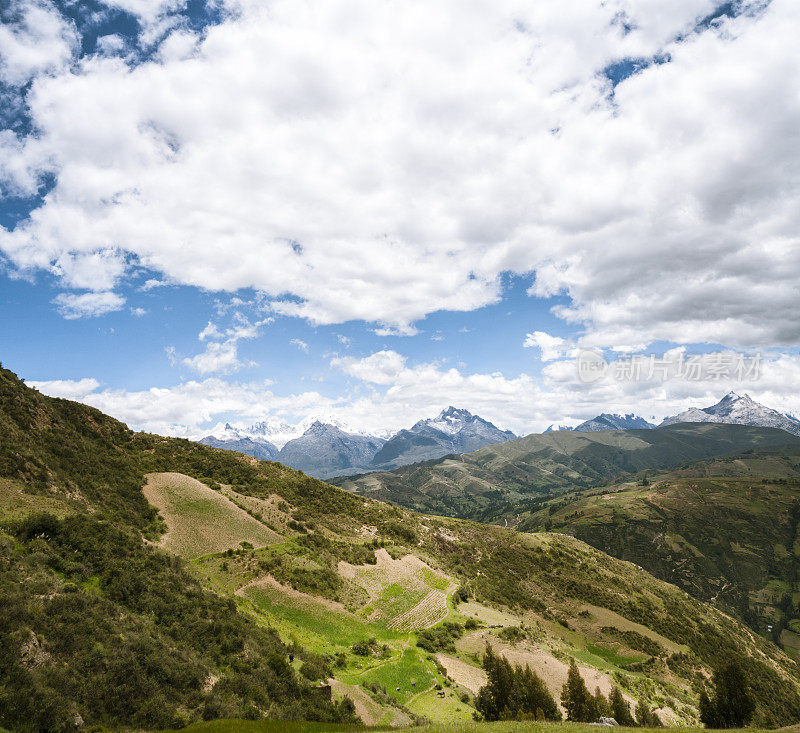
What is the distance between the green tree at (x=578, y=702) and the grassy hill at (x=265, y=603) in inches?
264

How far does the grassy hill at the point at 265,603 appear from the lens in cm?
2042

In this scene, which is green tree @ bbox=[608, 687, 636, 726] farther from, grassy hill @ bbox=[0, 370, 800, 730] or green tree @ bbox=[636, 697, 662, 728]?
grassy hill @ bbox=[0, 370, 800, 730]

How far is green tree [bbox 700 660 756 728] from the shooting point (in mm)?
44000

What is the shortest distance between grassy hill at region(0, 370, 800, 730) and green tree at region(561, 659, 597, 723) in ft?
22.0

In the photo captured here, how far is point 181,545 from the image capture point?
53.4 meters

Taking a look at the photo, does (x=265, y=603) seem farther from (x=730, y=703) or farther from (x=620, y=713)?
(x=730, y=703)

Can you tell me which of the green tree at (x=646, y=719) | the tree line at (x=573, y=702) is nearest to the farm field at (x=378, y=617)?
the tree line at (x=573, y=702)

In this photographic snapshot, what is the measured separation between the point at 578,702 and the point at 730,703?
20698 millimetres

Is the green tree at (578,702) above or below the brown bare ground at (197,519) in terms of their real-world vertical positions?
below

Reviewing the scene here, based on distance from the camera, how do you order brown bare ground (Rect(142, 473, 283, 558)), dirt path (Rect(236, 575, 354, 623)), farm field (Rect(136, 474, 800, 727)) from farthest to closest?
brown bare ground (Rect(142, 473, 283, 558)), dirt path (Rect(236, 575, 354, 623)), farm field (Rect(136, 474, 800, 727))

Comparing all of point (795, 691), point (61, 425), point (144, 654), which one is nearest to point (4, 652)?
point (144, 654)

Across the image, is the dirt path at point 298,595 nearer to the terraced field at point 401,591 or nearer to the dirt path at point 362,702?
the terraced field at point 401,591

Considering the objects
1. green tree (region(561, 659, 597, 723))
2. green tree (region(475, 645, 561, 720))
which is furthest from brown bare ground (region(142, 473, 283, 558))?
green tree (region(561, 659, 597, 723))

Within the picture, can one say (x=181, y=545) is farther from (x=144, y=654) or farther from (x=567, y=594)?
(x=567, y=594)
